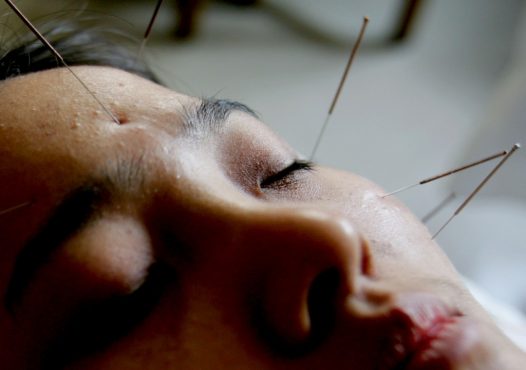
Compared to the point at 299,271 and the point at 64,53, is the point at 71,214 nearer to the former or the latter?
the point at 299,271

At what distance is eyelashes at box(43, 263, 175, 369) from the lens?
0.59 meters

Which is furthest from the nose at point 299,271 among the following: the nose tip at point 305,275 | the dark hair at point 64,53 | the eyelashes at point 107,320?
the dark hair at point 64,53

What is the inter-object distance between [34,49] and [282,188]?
0.54 metres

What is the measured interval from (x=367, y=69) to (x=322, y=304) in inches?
76.1

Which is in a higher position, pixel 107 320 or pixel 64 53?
pixel 64 53

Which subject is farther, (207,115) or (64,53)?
(64,53)

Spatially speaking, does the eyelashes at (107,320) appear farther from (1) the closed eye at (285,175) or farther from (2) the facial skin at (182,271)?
(1) the closed eye at (285,175)

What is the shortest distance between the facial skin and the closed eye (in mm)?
68

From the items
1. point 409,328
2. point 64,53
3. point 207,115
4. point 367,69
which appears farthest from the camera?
point 367,69

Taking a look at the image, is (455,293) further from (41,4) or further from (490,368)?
(41,4)

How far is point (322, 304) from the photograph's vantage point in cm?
57

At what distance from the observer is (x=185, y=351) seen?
567 millimetres

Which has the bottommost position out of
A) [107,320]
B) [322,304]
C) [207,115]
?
[107,320]

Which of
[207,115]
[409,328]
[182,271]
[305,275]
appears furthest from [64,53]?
[409,328]
